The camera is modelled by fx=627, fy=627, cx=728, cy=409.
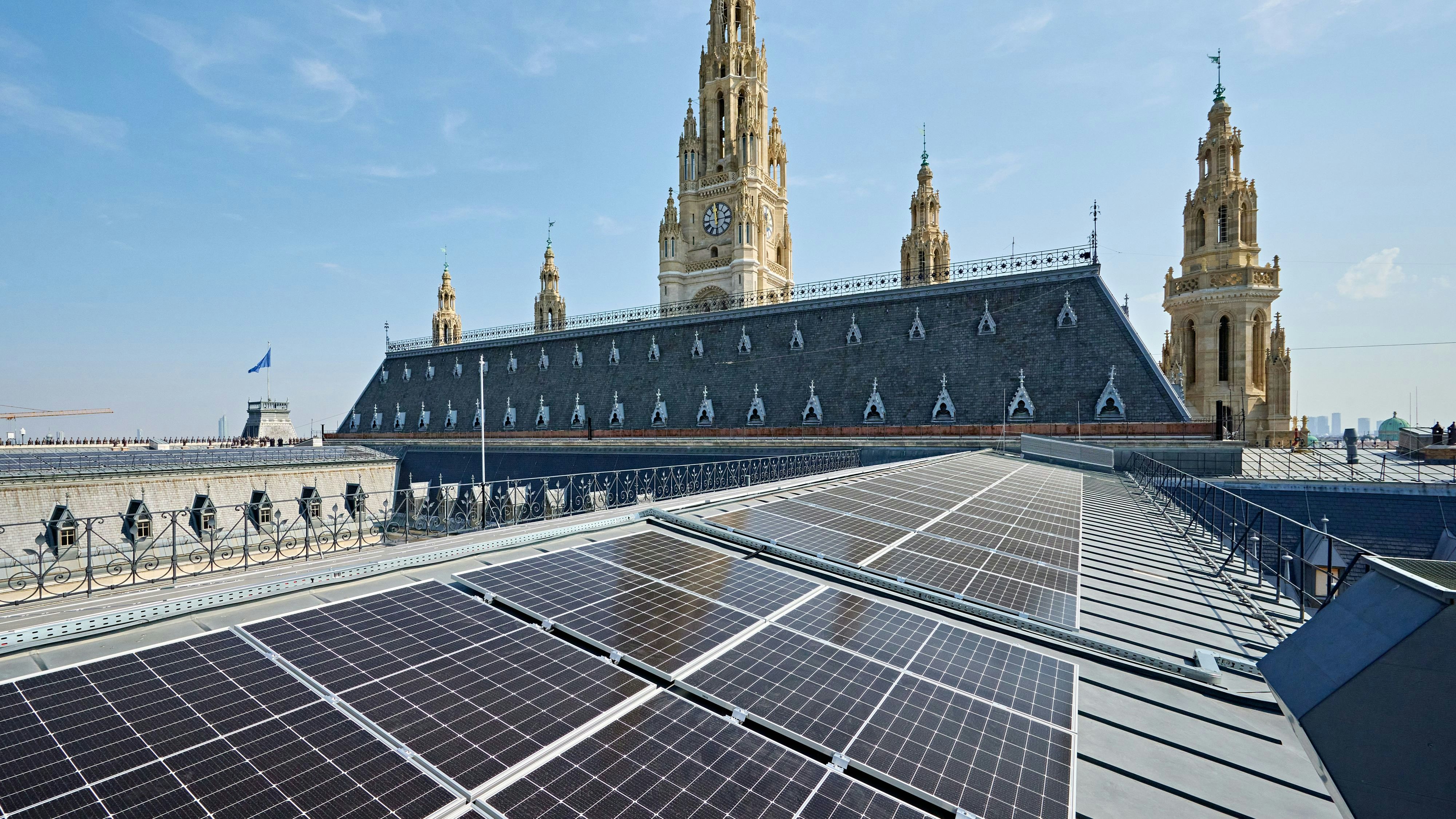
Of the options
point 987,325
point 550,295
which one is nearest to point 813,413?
point 987,325

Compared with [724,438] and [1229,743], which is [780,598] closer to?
[1229,743]

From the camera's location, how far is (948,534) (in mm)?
12508

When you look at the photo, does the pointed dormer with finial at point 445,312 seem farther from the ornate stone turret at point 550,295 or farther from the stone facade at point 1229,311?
the stone facade at point 1229,311

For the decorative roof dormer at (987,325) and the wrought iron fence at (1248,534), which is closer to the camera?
the wrought iron fence at (1248,534)

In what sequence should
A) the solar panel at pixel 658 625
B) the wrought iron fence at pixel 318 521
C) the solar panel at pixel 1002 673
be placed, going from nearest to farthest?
the solar panel at pixel 658 625, the solar panel at pixel 1002 673, the wrought iron fence at pixel 318 521

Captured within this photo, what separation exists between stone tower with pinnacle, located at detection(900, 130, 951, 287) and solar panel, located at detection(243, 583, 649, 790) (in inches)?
3376

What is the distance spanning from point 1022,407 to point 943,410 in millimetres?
4513

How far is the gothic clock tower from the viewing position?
71812 mm

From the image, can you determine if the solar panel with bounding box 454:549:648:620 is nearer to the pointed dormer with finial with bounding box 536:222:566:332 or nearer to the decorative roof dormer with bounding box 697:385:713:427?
the decorative roof dormer with bounding box 697:385:713:427

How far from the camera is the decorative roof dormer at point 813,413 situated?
43.0 m

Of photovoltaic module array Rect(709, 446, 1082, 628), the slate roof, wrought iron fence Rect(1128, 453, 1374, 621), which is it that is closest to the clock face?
the slate roof

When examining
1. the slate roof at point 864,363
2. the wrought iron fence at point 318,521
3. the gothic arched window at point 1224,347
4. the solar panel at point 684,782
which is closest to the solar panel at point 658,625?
the solar panel at point 684,782

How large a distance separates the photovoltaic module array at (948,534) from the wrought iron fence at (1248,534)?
11.4ft

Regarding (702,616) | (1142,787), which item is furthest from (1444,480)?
(702,616)
